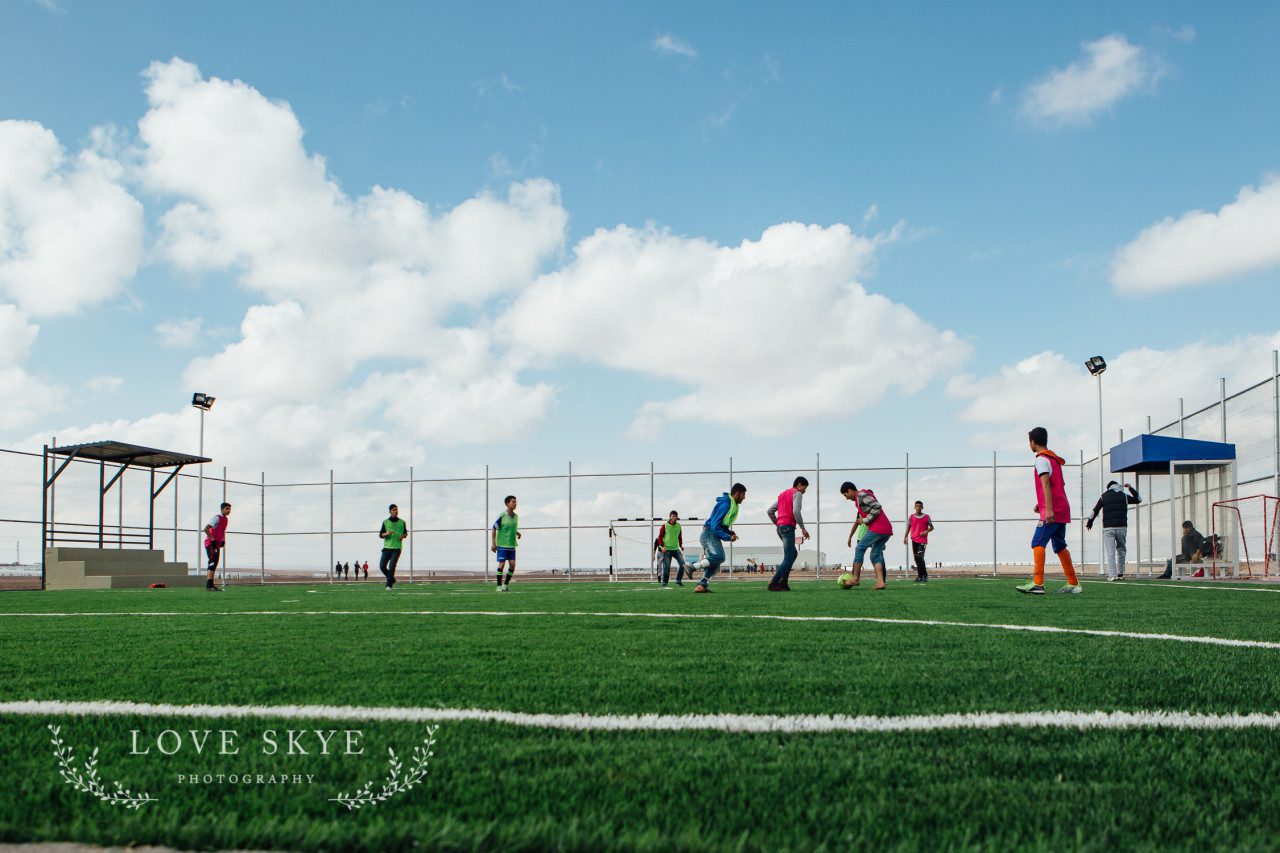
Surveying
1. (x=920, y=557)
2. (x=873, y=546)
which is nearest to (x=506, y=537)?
(x=873, y=546)

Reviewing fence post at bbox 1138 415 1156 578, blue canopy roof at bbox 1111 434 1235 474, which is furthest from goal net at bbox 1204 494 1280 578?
fence post at bbox 1138 415 1156 578

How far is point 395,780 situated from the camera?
2113 mm

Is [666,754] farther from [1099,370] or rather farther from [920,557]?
[1099,370]

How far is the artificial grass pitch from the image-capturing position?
1751 mm

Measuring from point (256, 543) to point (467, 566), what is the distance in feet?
25.2

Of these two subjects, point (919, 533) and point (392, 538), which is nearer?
point (919, 533)

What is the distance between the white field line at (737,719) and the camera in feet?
8.71

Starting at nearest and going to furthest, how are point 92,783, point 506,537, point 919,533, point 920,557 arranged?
Answer: 1. point 92,783
2. point 506,537
3. point 920,557
4. point 919,533

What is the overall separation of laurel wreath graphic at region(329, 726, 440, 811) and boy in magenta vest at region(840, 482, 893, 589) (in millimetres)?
11466

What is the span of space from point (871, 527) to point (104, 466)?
20.4m

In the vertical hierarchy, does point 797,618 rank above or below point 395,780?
below

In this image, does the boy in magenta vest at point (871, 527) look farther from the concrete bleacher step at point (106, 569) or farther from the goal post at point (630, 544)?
the concrete bleacher step at point (106, 569)

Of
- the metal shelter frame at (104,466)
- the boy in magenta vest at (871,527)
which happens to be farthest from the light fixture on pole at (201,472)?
the boy in magenta vest at (871,527)

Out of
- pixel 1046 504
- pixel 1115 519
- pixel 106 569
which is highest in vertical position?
pixel 1046 504
